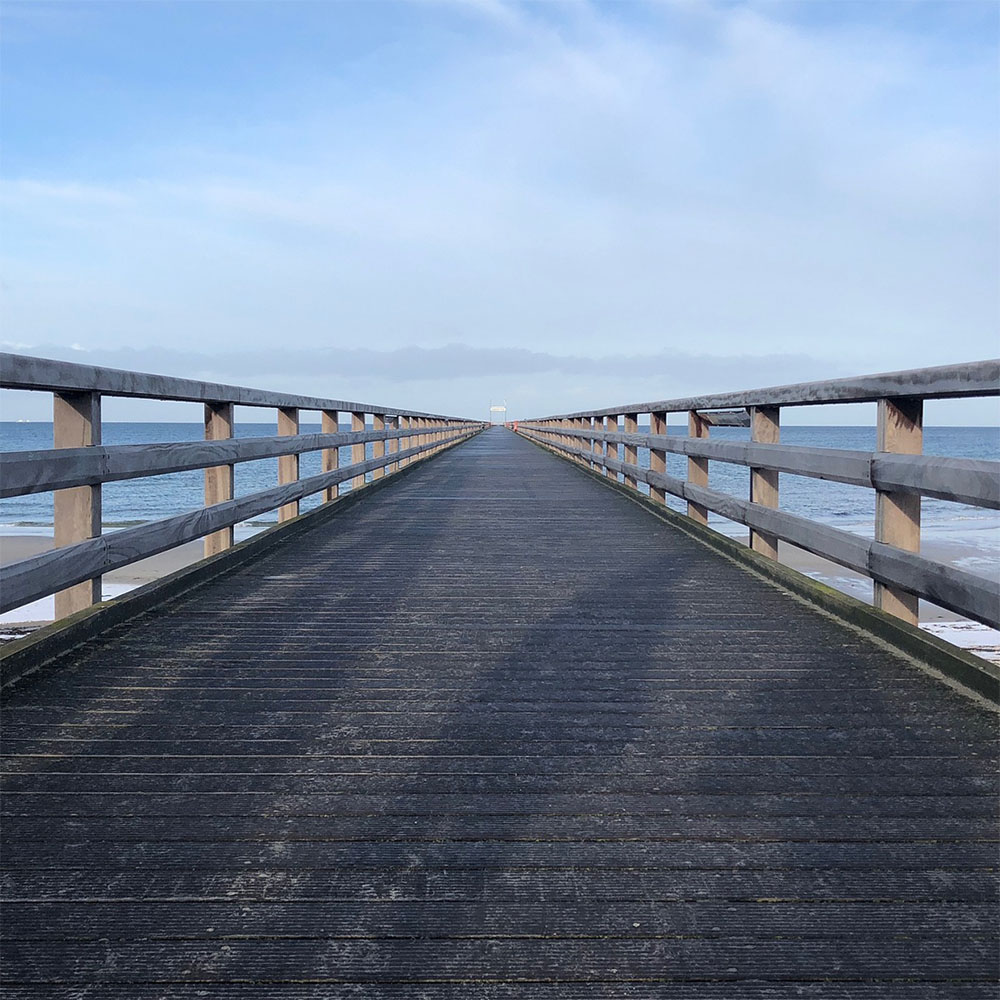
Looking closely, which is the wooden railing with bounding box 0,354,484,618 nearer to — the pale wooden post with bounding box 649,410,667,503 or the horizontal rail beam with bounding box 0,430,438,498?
the horizontal rail beam with bounding box 0,430,438,498

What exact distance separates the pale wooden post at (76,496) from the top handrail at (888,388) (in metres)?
3.00

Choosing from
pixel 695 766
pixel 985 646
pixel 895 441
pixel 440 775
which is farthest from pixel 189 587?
pixel 985 646

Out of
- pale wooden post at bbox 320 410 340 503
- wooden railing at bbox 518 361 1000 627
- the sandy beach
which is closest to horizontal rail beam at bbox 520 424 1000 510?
wooden railing at bbox 518 361 1000 627

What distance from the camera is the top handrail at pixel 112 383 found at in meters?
2.83

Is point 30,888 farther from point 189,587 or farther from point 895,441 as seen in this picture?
point 895,441

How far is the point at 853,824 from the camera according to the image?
76.7 inches

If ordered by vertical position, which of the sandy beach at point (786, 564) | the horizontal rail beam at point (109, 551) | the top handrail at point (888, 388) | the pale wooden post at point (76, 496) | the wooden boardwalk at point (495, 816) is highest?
the top handrail at point (888, 388)

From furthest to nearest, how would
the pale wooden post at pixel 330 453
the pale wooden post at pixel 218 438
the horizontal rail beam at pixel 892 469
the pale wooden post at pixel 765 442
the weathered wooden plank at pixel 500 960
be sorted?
the pale wooden post at pixel 330 453 → the pale wooden post at pixel 218 438 → the pale wooden post at pixel 765 442 → the horizontal rail beam at pixel 892 469 → the weathered wooden plank at pixel 500 960

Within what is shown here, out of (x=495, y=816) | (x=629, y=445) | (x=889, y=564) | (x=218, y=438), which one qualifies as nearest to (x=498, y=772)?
(x=495, y=816)

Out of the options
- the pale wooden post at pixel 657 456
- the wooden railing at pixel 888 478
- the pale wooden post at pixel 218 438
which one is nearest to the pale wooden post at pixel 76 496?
the pale wooden post at pixel 218 438

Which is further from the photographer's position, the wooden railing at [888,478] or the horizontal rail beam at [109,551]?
the horizontal rail beam at [109,551]

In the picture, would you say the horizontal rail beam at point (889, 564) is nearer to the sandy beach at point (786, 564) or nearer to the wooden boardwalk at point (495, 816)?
the wooden boardwalk at point (495, 816)

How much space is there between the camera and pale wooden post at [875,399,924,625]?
321 cm

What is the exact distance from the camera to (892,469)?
314 centimetres
